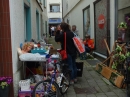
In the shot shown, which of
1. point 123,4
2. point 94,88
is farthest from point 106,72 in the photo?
point 123,4

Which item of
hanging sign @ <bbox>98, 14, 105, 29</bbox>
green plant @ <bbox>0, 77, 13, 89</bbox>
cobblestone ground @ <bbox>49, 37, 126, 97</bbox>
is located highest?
hanging sign @ <bbox>98, 14, 105, 29</bbox>

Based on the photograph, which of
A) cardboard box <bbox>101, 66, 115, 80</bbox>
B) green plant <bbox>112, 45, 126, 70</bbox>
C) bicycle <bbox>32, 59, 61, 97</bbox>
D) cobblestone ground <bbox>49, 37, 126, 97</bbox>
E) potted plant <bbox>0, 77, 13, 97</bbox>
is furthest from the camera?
cardboard box <bbox>101, 66, 115, 80</bbox>

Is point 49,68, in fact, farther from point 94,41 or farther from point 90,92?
point 94,41

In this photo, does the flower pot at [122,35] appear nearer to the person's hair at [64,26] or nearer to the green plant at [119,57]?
the green plant at [119,57]

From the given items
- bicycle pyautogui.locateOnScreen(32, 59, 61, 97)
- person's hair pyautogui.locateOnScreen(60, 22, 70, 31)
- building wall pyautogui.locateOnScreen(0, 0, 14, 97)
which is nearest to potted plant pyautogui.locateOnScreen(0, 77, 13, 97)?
building wall pyautogui.locateOnScreen(0, 0, 14, 97)

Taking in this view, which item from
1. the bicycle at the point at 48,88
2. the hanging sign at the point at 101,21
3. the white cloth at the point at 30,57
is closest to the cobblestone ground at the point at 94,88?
the bicycle at the point at 48,88

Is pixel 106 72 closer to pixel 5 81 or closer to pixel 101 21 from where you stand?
pixel 101 21

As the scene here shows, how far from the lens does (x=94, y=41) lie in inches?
420

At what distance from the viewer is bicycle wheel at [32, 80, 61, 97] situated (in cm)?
460

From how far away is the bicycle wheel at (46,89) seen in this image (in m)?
4.60

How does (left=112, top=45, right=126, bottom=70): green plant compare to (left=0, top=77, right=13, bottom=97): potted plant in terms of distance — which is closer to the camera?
(left=0, top=77, right=13, bottom=97): potted plant

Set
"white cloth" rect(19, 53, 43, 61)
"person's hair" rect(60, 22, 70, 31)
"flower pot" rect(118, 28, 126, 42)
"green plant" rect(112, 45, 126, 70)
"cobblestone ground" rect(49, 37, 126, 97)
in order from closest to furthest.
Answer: "white cloth" rect(19, 53, 43, 61)
"cobblestone ground" rect(49, 37, 126, 97)
"green plant" rect(112, 45, 126, 70)
"person's hair" rect(60, 22, 70, 31)
"flower pot" rect(118, 28, 126, 42)

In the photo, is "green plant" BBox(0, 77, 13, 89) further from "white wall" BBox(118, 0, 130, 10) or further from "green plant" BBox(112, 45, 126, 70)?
"white wall" BBox(118, 0, 130, 10)

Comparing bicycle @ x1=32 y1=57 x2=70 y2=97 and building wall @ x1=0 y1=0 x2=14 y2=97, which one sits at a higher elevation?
building wall @ x1=0 y1=0 x2=14 y2=97
